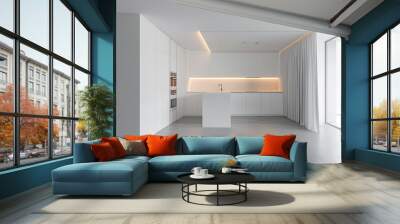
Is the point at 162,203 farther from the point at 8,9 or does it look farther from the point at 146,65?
the point at 146,65

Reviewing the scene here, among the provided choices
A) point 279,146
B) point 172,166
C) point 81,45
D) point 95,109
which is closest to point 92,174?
point 172,166

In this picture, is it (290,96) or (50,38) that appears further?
(290,96)

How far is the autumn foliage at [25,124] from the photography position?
16.1ft

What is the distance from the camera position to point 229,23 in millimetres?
11039

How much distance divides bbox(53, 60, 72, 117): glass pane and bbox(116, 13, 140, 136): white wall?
2.65 meters

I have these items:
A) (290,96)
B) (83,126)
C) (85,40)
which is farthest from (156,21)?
(290,96)

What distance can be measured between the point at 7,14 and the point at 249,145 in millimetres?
3758

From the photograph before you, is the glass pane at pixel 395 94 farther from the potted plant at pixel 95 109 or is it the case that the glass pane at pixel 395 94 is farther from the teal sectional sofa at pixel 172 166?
the potted plant at pixel 95 109

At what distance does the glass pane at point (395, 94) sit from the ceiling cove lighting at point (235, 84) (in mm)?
8672

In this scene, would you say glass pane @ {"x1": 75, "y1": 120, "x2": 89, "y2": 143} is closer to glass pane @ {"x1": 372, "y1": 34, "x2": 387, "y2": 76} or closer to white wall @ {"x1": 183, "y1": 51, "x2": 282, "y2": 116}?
glass pane @ {"x1": 372, "y1": 34, "x2": 387, "y2": 76}

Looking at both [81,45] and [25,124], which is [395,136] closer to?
[81,45]

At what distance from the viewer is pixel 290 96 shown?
49.6 feet

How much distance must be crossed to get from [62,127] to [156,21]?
4945mm

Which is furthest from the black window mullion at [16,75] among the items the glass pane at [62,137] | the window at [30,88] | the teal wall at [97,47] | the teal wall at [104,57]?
the teal wall at [104,57]
